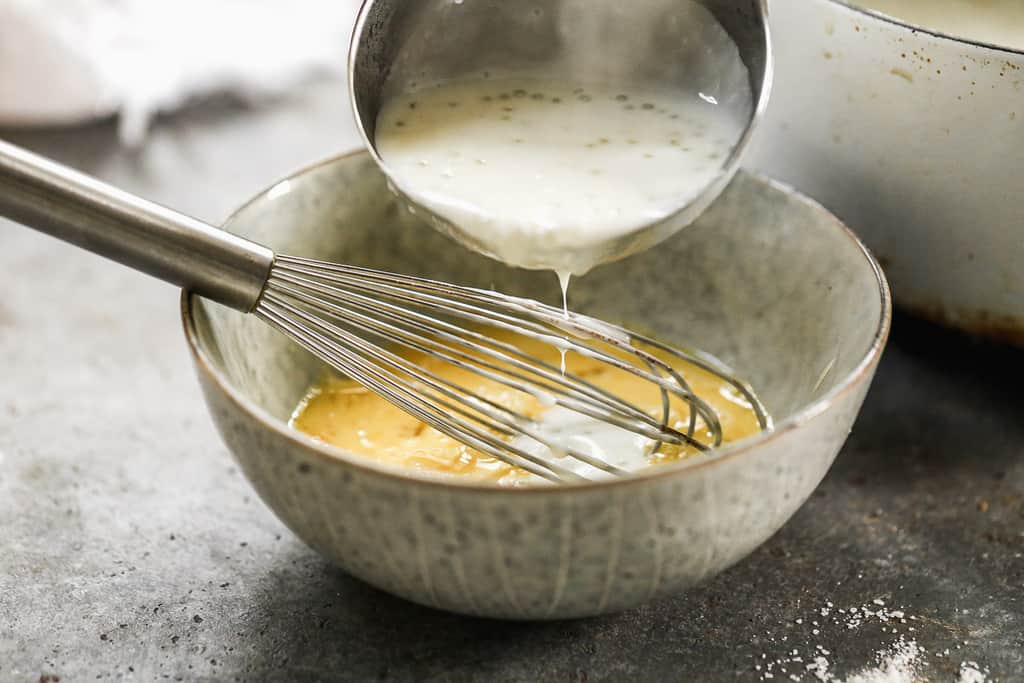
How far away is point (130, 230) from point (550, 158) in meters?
0.26

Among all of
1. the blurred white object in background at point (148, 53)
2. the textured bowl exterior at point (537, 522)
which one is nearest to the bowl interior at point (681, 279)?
the textured bowl exterior at point (537, 522)

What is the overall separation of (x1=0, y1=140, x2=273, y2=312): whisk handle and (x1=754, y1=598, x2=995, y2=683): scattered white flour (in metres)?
0.36

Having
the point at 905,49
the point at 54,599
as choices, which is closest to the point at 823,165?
the point at 905,49

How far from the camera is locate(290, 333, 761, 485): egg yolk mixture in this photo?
0.76m

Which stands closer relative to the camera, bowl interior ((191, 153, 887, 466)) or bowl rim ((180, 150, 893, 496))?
bowl rim ((180, 150, 893, 496))

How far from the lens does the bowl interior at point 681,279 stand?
75cm

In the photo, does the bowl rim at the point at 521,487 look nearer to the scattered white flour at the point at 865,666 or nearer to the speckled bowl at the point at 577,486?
the speckled bowl at the point at 577,486

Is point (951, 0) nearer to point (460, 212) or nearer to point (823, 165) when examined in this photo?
point (823, 165)

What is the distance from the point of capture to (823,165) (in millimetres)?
843

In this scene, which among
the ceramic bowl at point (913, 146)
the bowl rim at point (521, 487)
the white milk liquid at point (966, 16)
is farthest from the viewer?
the white milk liquid at point (966, 16)

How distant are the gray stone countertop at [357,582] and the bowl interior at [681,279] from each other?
0.09 meters

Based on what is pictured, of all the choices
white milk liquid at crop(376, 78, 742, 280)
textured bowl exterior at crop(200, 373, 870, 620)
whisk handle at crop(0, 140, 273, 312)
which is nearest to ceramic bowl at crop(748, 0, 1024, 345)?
white milk liquid at crop(376, 78, 742, 280)

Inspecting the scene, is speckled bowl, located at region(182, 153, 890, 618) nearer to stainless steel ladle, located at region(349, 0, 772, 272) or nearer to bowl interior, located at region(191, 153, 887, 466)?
bowl interior, located at region(191, 153, 887, 466)

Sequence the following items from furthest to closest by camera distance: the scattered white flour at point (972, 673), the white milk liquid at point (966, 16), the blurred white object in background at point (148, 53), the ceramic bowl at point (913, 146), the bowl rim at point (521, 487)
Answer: the blurred white object in background at point (148, 53) < the white milk liquid at point (966, 16) < the ceramic bowl at point (913, 146) < the scattered white flour at point (972, 673) < the bowl rim at point (521, 487)
